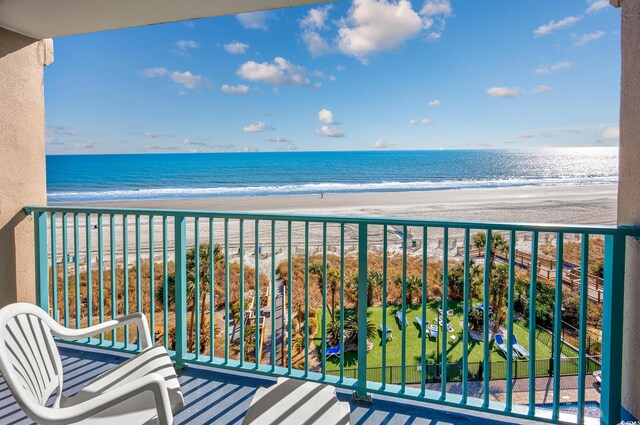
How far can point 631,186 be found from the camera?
180cm

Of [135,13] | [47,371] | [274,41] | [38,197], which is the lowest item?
[47,371]

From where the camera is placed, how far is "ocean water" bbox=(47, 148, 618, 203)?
30.2 metres

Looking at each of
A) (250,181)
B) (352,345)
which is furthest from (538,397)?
(250,181)

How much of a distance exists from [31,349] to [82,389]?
0.73ft

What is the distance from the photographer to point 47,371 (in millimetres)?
1419

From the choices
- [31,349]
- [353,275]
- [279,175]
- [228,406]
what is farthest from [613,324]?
[279,175]

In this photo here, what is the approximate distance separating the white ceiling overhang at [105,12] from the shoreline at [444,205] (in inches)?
693

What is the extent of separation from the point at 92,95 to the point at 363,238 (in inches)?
1994

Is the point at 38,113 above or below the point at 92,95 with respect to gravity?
below

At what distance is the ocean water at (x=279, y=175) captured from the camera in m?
30.2

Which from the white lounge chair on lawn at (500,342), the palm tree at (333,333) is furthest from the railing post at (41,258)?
the white lounge chair on lawn at (500,342)

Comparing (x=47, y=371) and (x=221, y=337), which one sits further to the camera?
(x=221, y=337)

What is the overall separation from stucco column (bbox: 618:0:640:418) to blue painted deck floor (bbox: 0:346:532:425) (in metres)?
0.54

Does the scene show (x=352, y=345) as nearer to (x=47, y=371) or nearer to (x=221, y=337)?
(x=221, y=337)
